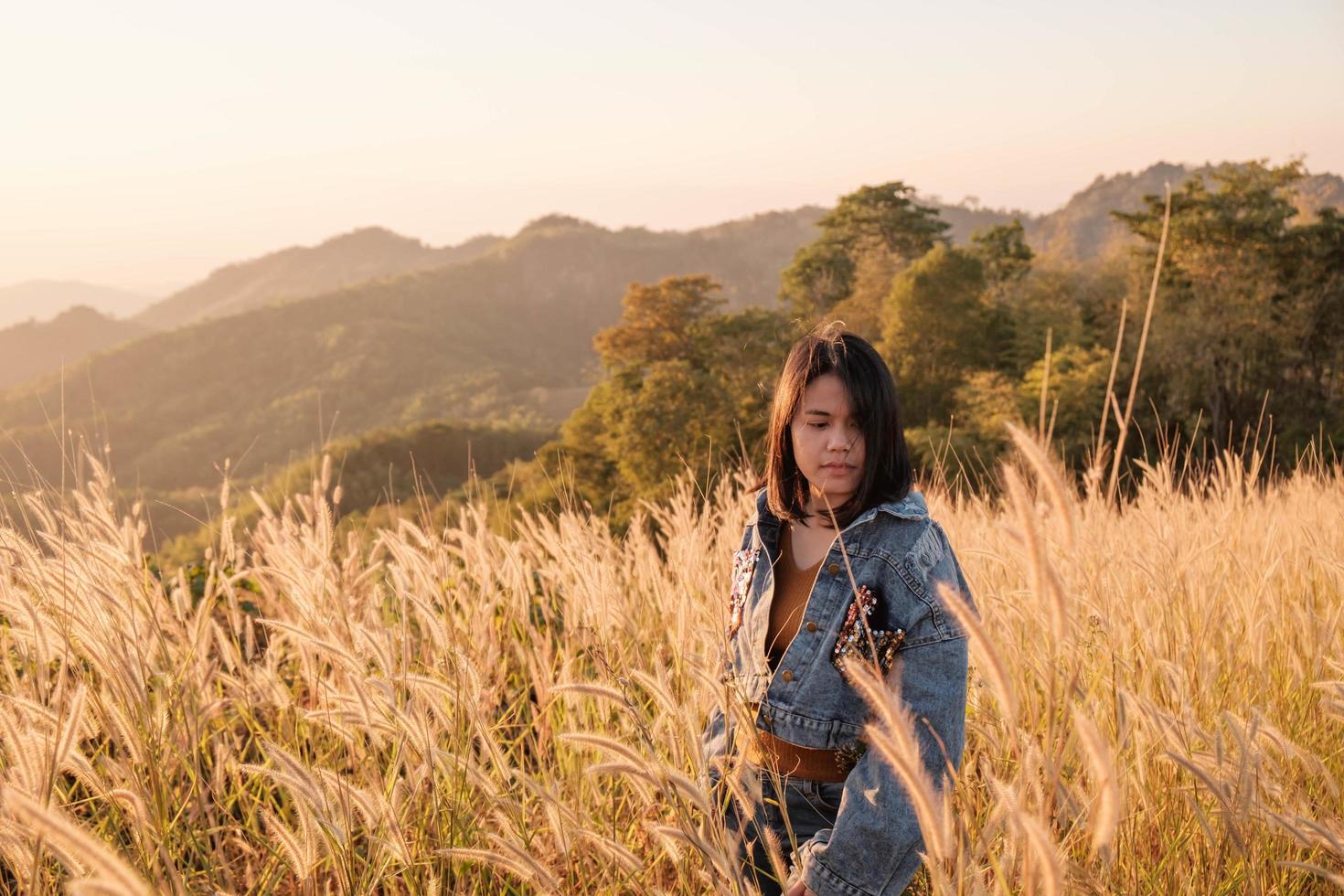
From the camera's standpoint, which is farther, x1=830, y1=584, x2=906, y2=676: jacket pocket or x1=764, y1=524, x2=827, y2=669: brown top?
x1=764, y1=524, x2=827, y2=669: brown top

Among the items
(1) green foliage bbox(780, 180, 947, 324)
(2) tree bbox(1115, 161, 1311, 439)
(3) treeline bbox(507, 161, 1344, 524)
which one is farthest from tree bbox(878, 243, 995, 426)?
(1) green foliage bbox(780, 180, 947, 324)

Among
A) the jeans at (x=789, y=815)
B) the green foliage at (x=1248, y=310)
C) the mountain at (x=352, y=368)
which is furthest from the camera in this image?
the mountain at (x=352, y=368)

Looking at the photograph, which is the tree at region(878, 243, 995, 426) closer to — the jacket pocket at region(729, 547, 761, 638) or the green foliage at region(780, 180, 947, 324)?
the green foliage at region(780, 180, 947, 324)

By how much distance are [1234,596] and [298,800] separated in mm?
2321

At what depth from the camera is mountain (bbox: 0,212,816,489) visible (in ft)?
262

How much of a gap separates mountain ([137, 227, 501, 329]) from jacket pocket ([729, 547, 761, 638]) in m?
144

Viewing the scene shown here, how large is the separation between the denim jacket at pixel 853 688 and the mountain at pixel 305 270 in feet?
474

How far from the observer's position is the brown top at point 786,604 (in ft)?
5.94

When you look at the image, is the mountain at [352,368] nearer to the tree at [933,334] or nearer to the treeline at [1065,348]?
the treeline at [1065,348]

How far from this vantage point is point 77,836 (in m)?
0.65

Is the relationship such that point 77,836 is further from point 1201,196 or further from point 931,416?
point 1201,196

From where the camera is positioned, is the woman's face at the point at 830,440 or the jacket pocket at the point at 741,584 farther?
the jacket pocket at the point at 741,584

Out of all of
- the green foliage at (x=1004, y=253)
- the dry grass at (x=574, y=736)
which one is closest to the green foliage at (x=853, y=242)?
the green foliage at (x=1004, y=253)

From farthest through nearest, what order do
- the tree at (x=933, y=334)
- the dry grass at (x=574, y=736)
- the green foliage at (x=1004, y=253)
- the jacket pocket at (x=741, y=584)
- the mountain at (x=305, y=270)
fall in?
the mountain at (x=305, y=270), the green foliage at (x=1004, y=253), the tree at (x=933, y=334), the jacket pocket at (x=741, y=584), the dry grass at (x=574, y=736)
